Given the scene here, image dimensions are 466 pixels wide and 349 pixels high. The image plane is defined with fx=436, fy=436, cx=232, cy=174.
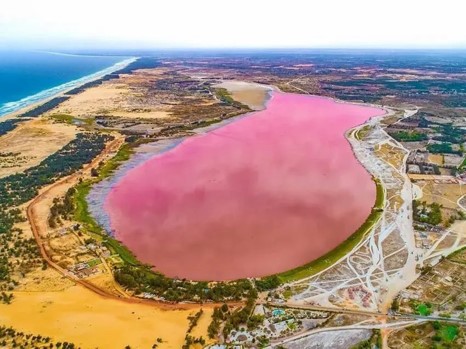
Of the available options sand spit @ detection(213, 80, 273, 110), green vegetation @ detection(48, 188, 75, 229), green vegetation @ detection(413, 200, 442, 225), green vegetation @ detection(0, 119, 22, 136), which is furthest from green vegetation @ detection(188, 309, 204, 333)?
sand spit @ detection(213, 80, 273, 110)

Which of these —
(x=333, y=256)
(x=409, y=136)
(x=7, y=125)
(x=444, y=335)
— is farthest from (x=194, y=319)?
(x=7, y=125)

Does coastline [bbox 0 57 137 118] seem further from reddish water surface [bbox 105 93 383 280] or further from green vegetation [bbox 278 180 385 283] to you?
green vegetation [bbox 278 180 385 283]

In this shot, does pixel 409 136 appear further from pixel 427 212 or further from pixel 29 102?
pixel 29 102

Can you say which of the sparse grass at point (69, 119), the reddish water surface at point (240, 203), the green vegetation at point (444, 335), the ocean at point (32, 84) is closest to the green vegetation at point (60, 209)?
the reddish water surface at point (240, 203)

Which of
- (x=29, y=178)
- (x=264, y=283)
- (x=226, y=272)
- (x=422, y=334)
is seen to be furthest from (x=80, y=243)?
(x=422, y=334)

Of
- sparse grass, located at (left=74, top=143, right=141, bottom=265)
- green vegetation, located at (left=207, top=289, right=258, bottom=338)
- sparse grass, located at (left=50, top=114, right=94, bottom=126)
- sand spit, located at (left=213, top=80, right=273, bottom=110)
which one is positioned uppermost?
sand spit, located at (left=213, top=80, right=273, bottom=110)
